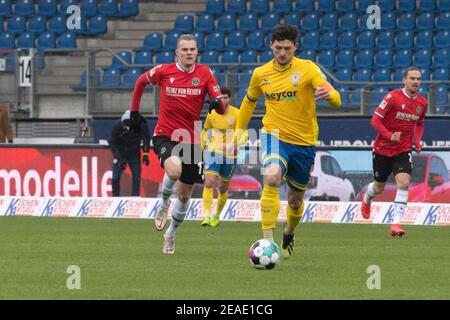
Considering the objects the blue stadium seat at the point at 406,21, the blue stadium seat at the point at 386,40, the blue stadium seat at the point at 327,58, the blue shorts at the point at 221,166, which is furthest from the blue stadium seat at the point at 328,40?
the blue shorts at the point at 221,166

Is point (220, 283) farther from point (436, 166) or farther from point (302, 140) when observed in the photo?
point (436, 166)

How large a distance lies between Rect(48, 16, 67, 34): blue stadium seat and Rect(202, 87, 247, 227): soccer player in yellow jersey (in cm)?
1473

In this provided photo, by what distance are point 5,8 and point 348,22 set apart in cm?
1014

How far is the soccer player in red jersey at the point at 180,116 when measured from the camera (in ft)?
47.6

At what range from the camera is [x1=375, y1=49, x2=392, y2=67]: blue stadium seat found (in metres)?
31.0

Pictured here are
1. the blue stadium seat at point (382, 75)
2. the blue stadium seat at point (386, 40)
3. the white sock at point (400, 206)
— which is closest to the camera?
the white sock at point (400, 206)

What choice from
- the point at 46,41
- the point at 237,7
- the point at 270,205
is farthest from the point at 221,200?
the point at 46,41

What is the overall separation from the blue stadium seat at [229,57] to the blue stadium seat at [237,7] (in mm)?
2125

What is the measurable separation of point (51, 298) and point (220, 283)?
1.83 meters

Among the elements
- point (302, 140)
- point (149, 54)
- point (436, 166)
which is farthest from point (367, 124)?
point (302, 140)

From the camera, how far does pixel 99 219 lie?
23031 millimetres

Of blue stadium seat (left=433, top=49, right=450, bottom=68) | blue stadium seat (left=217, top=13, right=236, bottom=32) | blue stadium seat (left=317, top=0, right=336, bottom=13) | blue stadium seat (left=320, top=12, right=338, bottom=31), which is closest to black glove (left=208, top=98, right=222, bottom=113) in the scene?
blue stadium seat (left=433, top=49, right=450, bottom=68)

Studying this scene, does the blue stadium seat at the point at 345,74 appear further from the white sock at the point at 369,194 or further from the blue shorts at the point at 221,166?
the white sock at the point at 369,194
